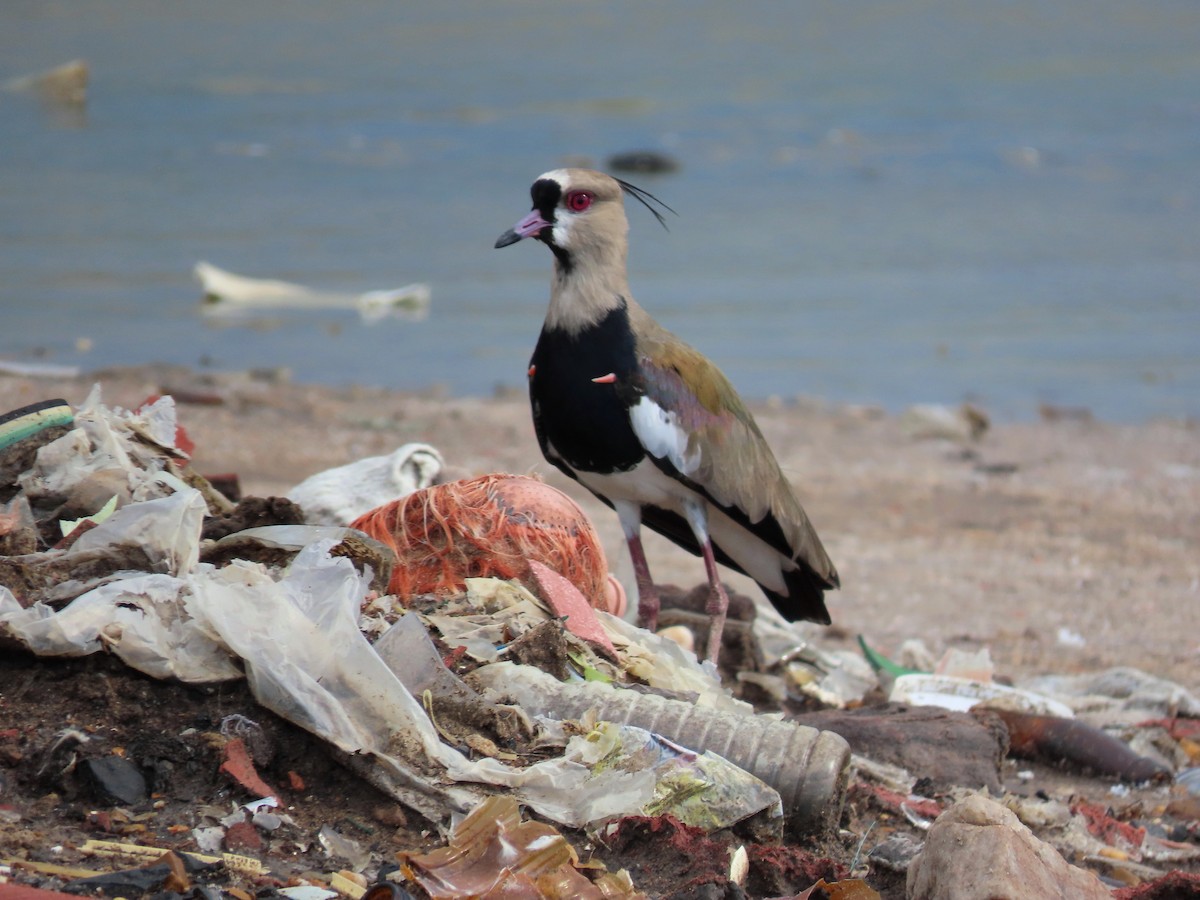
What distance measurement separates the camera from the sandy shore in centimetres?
712

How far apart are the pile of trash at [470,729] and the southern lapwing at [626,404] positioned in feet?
0.99

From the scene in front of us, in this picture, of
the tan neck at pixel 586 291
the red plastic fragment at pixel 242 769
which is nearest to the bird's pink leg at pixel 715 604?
the tan neck at pixel 586 291

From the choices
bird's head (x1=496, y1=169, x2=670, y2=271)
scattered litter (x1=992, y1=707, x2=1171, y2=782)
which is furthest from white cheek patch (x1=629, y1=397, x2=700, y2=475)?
scattered litter (x1=992, y1=707, x2=1171, y2=782)

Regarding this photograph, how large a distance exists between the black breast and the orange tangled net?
0.28m

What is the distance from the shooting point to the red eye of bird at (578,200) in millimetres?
5195

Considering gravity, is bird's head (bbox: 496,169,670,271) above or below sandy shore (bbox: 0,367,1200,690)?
above

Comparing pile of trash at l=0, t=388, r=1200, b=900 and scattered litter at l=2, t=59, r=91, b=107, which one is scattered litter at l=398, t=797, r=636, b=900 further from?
scattered litter at l=2, t=59, r=91, b=107

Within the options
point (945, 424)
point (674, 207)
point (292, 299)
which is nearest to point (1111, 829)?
point (945, 424)

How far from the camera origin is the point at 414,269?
14469 millimetres

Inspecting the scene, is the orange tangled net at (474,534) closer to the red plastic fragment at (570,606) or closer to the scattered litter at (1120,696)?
the red plastic fragment at (570,606)

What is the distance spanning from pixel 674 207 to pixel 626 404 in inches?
552

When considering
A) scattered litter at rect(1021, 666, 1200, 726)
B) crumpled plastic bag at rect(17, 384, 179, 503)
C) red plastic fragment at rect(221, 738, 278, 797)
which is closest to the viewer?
red plastic fragment at rect(221, 738, 278, 797)

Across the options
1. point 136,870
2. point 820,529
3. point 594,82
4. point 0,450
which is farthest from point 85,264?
point 594,82

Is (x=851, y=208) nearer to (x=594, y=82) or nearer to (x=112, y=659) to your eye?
(x=594, y=82)
